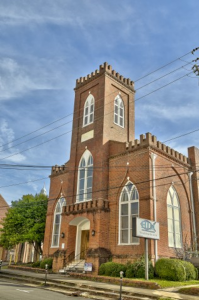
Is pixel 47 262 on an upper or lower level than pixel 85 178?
lower

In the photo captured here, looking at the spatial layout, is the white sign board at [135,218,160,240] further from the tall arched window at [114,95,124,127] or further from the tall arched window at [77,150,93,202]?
the tall arched window at [114,95,124,127]

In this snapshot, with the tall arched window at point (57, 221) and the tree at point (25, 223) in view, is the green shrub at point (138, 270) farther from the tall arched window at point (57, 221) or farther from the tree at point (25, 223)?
the tree at point (25, 223)

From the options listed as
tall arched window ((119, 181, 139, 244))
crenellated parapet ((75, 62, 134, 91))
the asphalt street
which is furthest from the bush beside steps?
crenellated parapet ((75, 62, 134, 91))

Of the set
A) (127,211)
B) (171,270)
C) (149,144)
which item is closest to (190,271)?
(171,270)

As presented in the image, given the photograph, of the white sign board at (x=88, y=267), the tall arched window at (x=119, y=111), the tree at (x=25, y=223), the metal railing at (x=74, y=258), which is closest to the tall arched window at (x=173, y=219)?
the white sign board at (x=88, y=267)

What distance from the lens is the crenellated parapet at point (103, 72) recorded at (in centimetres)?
2604

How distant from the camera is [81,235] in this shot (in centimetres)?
2334

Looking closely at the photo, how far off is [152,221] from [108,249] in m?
4.65

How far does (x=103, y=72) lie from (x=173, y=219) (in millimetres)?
13521

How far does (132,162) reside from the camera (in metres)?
21.3

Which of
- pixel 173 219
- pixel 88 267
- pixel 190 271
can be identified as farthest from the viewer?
pixel 173 219

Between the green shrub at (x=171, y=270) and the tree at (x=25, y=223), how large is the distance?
579 inches

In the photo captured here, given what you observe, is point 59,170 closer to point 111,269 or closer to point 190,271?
point 111,269

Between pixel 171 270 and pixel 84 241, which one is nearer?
pixel 171 270
